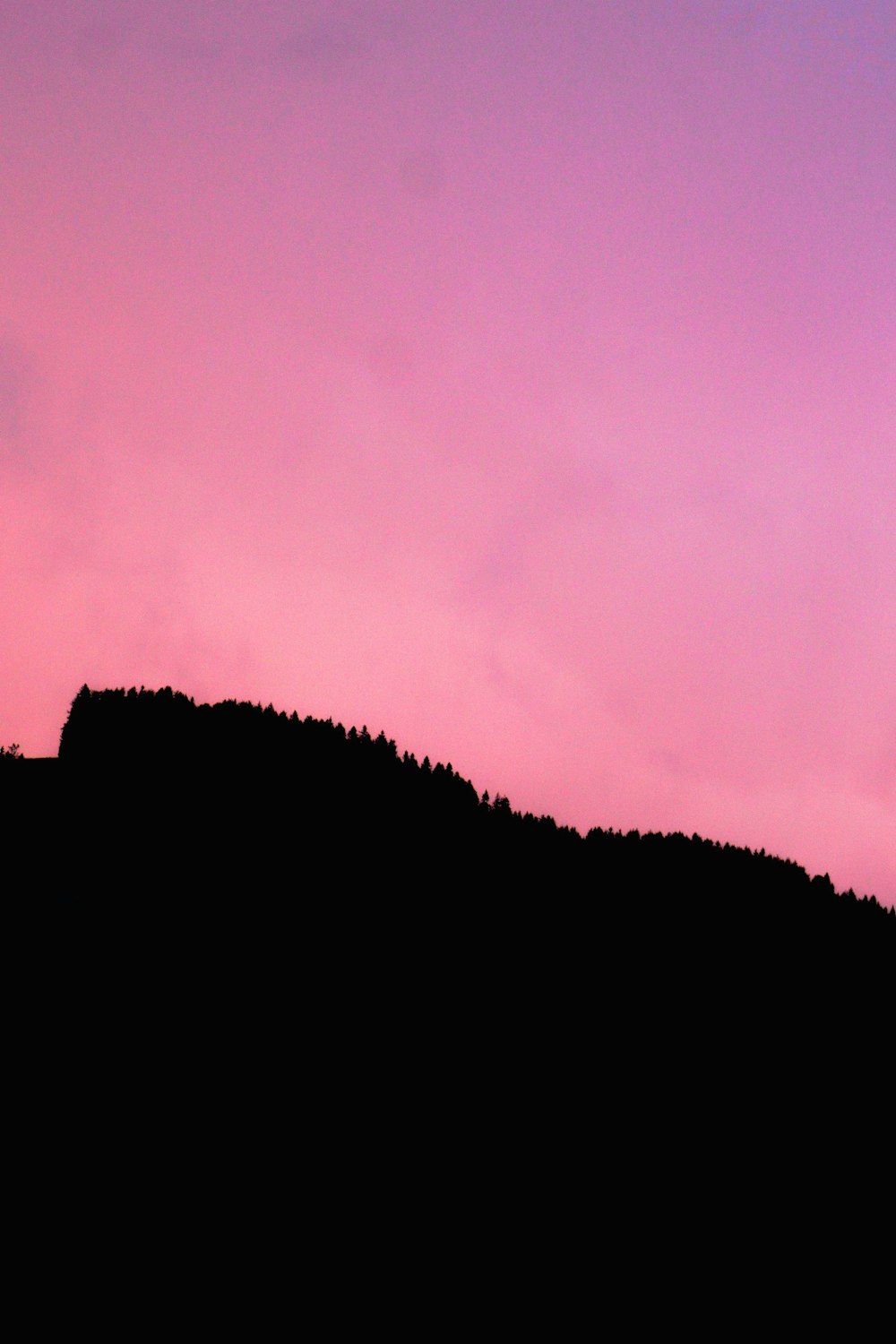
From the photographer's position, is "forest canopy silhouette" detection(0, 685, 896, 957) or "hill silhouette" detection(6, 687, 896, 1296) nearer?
"hill silhouette" detection(6, 687, 896, 1296)

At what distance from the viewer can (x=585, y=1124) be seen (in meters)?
10.8

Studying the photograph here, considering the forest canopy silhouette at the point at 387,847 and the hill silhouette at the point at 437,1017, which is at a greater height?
the forest canopy silhouette at the point at 387,847

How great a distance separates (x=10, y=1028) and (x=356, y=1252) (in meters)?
4.64

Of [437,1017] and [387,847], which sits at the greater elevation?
[387,847]

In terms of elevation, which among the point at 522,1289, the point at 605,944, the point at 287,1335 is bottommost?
the point at 287,1335

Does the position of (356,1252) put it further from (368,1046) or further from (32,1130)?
(32,1130)

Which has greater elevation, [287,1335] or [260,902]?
[260,902]

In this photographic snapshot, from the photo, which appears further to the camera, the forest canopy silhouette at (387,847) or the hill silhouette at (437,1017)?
the forest canopy silhouette at (387,847)

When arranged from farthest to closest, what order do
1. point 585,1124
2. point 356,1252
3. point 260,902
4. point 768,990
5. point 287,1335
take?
point 260,902, point 768,990, point 585,1124, point 356,1252, point 287,1335

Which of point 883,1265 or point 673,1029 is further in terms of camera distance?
point 673,1029

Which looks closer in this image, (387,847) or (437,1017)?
(437,1017)

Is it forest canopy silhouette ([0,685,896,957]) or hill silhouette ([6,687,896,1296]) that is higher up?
forest canopy silhouette ([0,685,896,957])

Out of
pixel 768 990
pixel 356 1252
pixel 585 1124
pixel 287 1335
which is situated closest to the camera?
pixel 287 1335

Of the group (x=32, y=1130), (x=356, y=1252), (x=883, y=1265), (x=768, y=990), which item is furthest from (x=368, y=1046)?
(x=883, y=1265)
